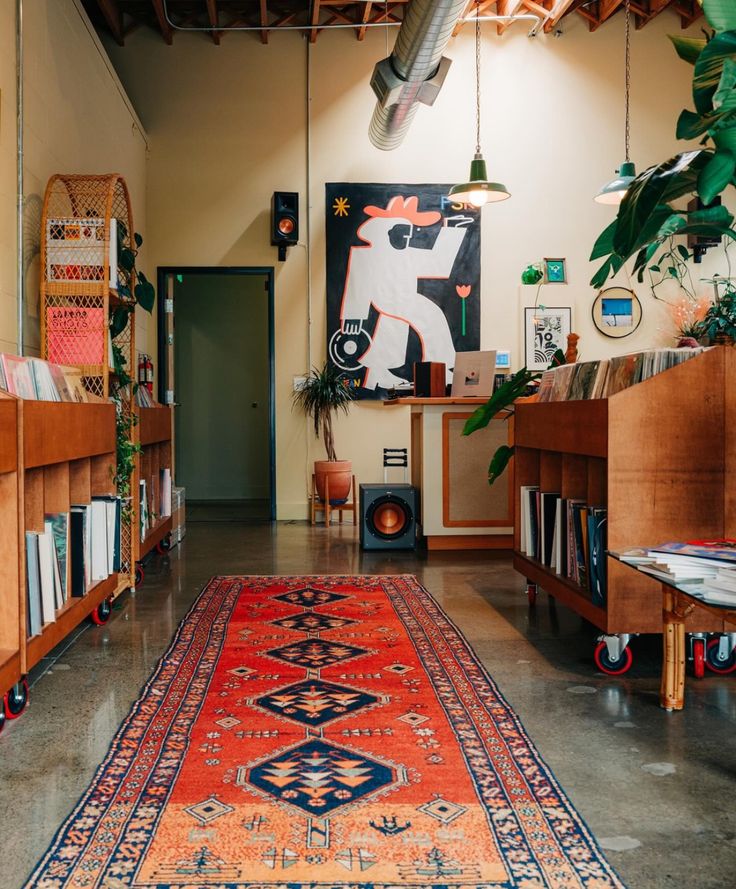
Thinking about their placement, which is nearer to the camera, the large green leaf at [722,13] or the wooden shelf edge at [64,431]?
the large green leaf at [722,13]

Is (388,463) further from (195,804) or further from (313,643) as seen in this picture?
(195,804)

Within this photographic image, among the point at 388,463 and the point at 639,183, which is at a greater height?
the point at 639,183

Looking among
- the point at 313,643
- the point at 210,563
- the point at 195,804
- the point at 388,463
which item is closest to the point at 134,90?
the point at 388,463

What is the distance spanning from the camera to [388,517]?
585cm

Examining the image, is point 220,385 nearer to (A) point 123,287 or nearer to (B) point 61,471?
(A) point 123,287

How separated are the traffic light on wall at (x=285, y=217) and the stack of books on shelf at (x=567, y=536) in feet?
14.5

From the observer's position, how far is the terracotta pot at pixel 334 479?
7.46 meters

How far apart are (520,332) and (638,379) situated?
5.23 meters

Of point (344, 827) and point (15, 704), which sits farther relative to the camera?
point (15, 704)

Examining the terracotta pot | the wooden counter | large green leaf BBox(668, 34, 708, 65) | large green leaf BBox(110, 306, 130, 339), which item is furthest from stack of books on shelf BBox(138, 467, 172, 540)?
large green leaf BBox(668, 34, 708, 65)

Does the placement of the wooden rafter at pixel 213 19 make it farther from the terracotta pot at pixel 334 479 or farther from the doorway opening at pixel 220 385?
the terracotta pot at pixel 334 479

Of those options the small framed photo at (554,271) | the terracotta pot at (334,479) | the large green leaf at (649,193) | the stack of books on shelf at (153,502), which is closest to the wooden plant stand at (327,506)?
the terracotta pot at (334,479)

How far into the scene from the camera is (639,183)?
78.7 inches

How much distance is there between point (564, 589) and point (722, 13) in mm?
2227
